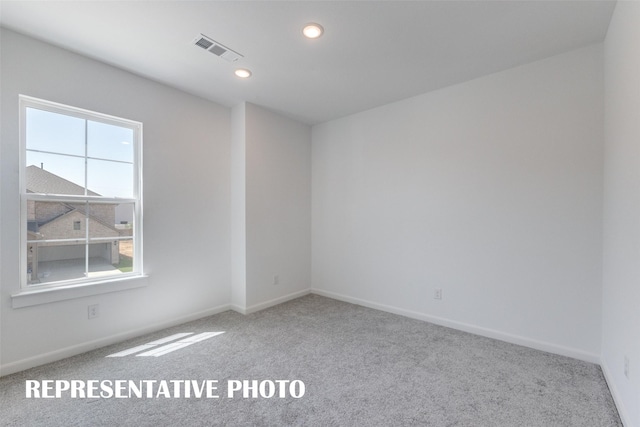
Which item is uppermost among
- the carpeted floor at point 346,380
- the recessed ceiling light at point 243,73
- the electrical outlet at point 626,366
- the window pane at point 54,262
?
the recessed ceiling light at point 243,73

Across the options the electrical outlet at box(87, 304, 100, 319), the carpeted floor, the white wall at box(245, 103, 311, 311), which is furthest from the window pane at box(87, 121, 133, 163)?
the carpeted floor

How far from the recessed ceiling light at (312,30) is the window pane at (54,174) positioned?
2.33 meters

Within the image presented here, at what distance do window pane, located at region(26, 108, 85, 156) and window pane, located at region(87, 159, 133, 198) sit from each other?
0.17m

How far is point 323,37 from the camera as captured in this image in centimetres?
224

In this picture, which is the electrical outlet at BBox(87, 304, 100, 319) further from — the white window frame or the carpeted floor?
the carpeted floor

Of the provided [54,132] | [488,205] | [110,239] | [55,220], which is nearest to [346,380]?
[488,205]

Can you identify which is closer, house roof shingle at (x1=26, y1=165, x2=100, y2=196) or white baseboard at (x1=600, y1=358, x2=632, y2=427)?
white baseboard at (x1=600, y1=358, x2=632, y2=427)

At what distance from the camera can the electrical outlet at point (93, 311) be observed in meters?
2.55

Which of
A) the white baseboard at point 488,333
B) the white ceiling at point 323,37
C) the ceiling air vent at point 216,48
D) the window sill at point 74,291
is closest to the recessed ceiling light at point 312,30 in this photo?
the white ceiling at point 323,37

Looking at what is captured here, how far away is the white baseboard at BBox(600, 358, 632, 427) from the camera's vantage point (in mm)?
1631

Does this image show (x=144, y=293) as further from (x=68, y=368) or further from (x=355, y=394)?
(x=355, y=394)

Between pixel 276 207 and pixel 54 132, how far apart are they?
2352 millimetres

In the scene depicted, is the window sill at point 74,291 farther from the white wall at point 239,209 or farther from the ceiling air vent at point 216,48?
the ceiling air vent at point 216,48

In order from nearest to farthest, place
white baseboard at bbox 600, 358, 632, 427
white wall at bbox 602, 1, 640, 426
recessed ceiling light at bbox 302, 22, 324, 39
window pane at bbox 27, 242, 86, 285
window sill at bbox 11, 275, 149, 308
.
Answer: white wall at bbox 602, 1, 640, 426 → white baseboard at bbox 600, 358, 632, 427 → recessed ceiling light at bbox 302, 22, 324, 39 → window sill at bbox 11, 275, 149, 308 → window pane at bbox 27, 242, 86, 285
